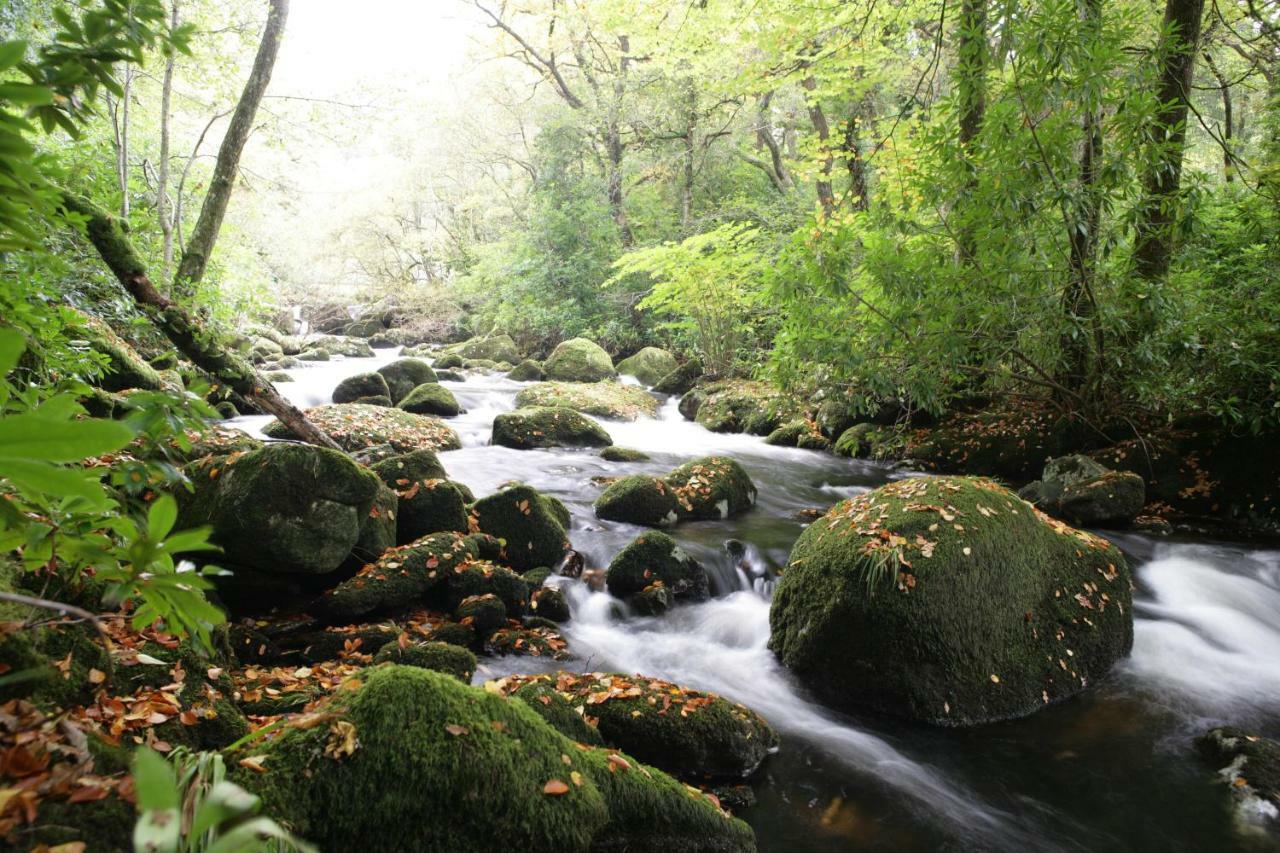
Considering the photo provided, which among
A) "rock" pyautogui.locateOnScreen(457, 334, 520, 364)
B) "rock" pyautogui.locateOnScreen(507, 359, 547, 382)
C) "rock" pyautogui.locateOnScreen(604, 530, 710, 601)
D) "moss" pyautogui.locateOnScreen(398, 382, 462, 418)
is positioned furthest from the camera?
"rock" pyautogui.locateOnScreen(457, 334, 520, 364)

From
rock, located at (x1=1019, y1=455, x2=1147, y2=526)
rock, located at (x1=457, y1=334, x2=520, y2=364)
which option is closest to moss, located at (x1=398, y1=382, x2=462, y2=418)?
rock, located at (x1=457, y1=334, x2=520, y2=364)

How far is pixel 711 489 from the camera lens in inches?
309

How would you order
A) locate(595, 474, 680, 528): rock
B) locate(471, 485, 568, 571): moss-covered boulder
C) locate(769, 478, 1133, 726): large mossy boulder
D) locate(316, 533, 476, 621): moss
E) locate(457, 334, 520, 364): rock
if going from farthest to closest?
locate(457, 334, 520, 364): rock → locate(595, 474, 680, 528): rock → locate(471, 485, 568, 571): moss-covered boulder → locate(316, 533, 476, 621): moss → locate(769, 478, 1133, 726): large mossy boulder

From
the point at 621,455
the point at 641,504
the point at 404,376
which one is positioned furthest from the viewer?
the point at 404,376

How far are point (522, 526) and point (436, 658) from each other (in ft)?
8.41

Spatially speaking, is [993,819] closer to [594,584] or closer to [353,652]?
[594,584]

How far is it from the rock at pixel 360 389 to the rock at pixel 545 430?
3271 millimetres

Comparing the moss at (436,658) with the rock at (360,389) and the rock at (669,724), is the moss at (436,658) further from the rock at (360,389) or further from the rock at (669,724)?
the rock at (360,389)

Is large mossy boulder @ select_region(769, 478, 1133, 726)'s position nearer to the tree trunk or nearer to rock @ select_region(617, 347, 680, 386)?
the tree trunk

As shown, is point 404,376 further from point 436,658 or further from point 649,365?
point 436,658

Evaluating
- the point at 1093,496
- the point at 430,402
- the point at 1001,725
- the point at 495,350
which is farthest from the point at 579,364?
the point at 1001,725

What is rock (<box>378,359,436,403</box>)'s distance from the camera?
44.5 feet

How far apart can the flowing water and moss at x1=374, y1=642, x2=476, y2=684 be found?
2.45 ft

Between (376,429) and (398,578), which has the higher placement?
(376,429)
